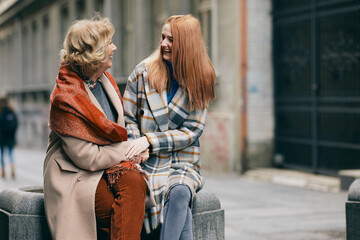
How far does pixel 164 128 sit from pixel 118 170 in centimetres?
59

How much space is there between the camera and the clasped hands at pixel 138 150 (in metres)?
3.97

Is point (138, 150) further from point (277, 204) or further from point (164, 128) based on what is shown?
point (277, 204)

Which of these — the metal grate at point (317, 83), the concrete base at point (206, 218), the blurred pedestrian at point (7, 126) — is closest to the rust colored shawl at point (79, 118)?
the concrete base at point (206, 218)

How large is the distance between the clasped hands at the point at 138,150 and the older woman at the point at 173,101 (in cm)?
4

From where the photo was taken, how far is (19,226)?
4.15 meters

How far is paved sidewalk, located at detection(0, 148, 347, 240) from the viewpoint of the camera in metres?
6.85

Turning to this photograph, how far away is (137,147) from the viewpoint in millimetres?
4031

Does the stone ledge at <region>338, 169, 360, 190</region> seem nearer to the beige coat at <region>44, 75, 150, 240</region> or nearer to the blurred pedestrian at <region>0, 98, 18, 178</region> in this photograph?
the beige coat at <region>44, 75, 150, 240</region>

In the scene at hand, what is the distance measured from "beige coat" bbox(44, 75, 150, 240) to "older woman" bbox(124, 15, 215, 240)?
405 millimetres

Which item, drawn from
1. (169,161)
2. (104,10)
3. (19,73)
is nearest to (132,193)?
(169,161)

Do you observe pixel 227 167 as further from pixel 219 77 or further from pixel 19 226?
pixel 19 226

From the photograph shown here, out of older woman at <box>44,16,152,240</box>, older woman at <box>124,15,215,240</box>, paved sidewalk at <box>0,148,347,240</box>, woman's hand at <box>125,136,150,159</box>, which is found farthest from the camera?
paved sidewalk at <box>0,148,347,240</box>

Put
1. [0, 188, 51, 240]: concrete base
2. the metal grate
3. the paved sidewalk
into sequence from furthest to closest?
the metal grate < the paved sidewalk < [0, 188, 51, 240]: concrete base

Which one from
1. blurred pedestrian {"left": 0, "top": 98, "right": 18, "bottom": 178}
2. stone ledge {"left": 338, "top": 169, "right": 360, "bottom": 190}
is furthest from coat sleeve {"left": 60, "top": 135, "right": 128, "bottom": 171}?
blurred pedestrian {"left": 0, "top": 98, "right": 18, "bottom": 178}
